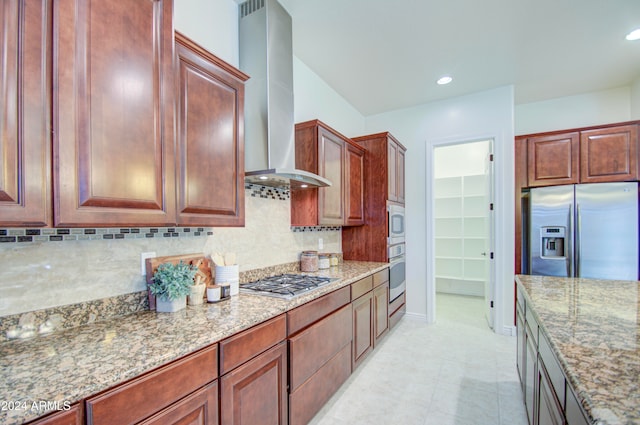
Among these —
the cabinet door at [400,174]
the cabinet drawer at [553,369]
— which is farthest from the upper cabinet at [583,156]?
the cabinet drawer at [553,369]

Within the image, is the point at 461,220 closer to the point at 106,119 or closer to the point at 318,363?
the point at 318,363

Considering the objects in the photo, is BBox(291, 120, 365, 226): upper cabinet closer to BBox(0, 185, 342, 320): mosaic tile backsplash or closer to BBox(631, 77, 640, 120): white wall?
BBox(0, 185, 342, 320): mosaic tile backsplash

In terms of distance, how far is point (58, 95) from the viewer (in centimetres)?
94

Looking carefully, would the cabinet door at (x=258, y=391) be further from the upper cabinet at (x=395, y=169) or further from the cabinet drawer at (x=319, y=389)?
the upper cabinet at (x=395, y=169)

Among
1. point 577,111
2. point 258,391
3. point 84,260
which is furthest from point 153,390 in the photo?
point 577,111

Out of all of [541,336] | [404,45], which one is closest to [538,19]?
[404,45]

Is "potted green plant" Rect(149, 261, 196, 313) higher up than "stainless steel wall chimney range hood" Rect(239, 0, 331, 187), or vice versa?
"stainless steel wall chimney range hood" Rect(239, 0, 331, 187)

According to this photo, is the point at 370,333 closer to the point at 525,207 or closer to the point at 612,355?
the point at 612,355

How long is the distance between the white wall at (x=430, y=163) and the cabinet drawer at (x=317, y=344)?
1.90 m

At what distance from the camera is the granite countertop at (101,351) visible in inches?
30.0

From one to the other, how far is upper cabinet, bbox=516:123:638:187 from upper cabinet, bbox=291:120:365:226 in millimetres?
2253

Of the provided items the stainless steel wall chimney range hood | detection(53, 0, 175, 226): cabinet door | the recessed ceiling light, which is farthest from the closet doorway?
detection(53, 0, 175, 226): cabinet door

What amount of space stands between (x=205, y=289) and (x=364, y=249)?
7.10 feet

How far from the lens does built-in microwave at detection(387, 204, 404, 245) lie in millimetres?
3408
